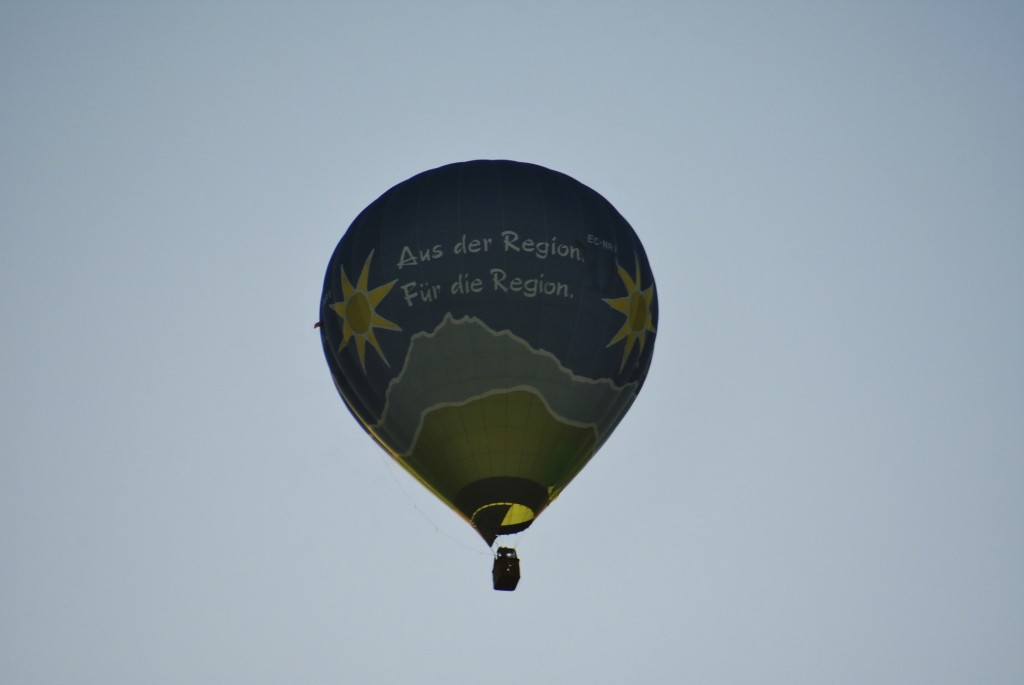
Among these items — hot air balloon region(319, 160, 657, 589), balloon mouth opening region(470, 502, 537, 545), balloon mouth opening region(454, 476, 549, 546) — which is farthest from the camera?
balloon mouth opening region(470, 502, 537, 545)

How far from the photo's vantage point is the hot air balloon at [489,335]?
31.9 metres

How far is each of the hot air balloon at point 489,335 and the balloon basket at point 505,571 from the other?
3 centimetres

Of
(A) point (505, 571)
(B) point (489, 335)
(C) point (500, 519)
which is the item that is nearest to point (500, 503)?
(C) point (500, 519)

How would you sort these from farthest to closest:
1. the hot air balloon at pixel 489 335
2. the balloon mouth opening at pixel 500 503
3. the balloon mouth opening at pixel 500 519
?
the balloon mouth opening at pixel 500 519
the balloon mouth opening at pixel 500 503
the hot air balloon at pixel 489 335

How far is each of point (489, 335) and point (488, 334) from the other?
3 cm

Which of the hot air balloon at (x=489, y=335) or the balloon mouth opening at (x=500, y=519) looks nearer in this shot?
the hot air balloon at (x=489, y=335)

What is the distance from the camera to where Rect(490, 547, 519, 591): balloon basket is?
32219 millimetres

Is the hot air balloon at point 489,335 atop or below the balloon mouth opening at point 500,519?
atop

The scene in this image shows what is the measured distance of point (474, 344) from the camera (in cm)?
3177

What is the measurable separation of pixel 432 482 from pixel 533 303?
386cm

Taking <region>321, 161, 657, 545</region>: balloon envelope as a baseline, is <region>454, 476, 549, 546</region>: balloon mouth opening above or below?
below

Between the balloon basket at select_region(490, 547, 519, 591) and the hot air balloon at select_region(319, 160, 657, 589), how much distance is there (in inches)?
1.4

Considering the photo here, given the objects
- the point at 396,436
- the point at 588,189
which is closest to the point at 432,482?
the point at 396,436

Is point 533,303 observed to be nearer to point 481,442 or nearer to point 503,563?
point 481,442
